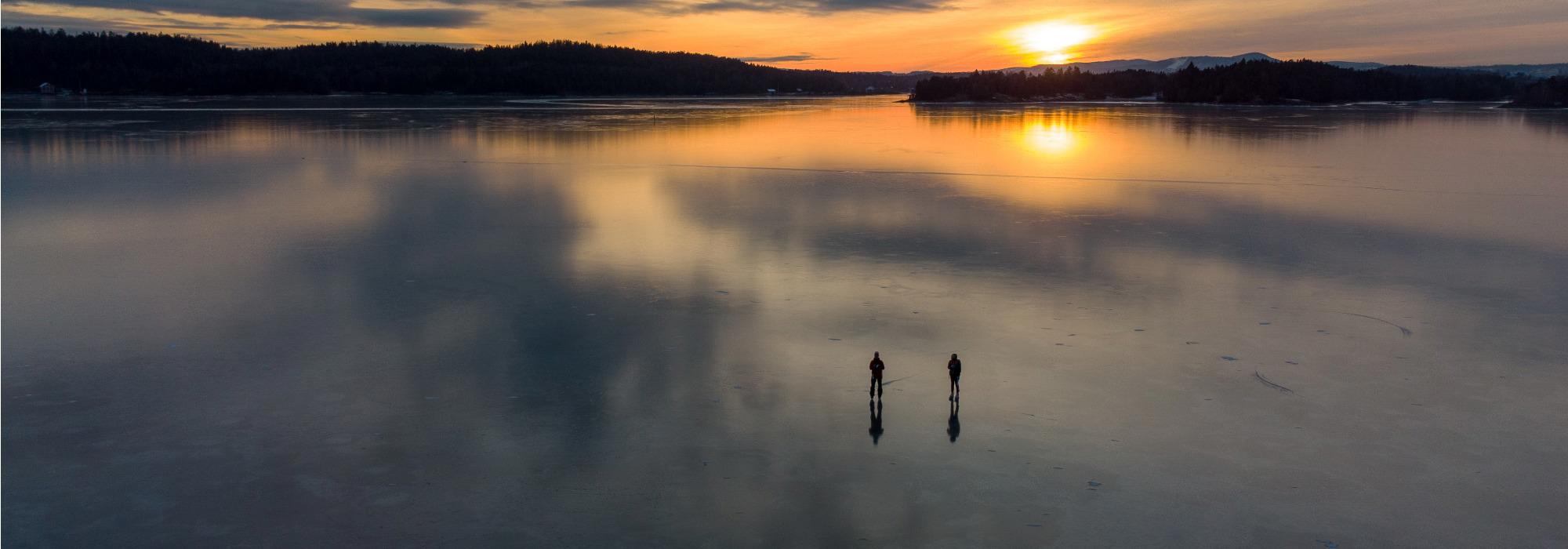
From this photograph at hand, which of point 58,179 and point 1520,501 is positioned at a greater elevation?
point 58,179

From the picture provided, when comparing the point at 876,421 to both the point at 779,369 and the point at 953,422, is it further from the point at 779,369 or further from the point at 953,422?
the point at 779,369

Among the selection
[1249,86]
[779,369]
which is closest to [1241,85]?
[1249,86]

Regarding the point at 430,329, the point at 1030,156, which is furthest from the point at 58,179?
the point at 1030,156

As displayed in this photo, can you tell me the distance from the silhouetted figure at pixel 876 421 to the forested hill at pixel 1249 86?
115562mm

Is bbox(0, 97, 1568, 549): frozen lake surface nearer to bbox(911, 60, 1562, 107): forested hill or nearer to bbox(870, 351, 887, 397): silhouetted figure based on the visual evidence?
bbox(870, 351, 887, 397): silhouetted figure

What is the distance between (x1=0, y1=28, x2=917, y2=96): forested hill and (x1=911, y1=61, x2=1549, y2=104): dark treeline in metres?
57.8

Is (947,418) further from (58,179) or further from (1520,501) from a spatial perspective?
(58,179)

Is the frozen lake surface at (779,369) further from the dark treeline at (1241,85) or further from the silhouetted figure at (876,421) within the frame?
the dark treeline at (1241,85)

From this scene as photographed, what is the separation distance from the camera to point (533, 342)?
1138cm

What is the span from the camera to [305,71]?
155m

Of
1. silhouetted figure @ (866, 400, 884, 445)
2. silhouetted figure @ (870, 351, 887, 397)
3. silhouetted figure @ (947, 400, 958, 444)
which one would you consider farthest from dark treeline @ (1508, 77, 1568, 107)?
silhouetted figure @ (866, 400, 884, 445)

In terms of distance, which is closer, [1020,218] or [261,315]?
[261,315]

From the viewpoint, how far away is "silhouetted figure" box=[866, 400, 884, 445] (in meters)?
8.65

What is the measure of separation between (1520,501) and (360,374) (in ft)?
34.7
